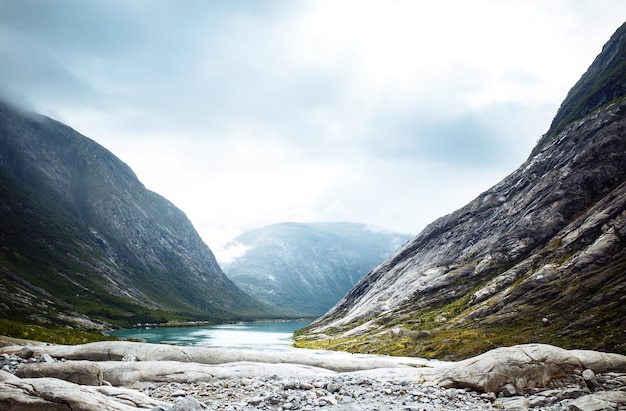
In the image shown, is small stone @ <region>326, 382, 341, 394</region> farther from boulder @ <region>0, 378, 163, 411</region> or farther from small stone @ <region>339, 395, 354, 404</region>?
boulder @ <region>0, 378, 163, 411</region>

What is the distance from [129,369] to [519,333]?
76524mm

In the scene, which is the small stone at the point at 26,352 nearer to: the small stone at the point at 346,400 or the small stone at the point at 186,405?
the small stone at the point at 186,405

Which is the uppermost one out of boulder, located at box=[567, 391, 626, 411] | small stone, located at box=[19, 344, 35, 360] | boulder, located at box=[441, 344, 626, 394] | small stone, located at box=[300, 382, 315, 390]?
small stone, located at box=[19, 344, 35, 360]

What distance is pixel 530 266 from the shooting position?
4422 inches

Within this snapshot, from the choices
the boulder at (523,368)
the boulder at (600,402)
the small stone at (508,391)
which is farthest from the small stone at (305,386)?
the boulder at (600,402)

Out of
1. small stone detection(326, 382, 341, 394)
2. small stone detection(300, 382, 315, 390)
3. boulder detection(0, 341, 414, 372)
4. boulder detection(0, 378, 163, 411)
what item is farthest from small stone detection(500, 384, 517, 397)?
boulder detection(0, 378, 163, 411)

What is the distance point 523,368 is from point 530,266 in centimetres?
9290

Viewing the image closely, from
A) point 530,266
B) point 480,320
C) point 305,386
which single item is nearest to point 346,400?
point 305,386

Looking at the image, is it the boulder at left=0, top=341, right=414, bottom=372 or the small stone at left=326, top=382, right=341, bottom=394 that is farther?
the boulder at left=0, top=341, right=414, bottom=372

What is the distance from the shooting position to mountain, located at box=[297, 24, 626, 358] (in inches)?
3101

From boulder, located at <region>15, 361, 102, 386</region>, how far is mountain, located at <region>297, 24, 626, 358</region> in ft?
215

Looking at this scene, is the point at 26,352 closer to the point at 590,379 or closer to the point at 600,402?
the point at 600,402

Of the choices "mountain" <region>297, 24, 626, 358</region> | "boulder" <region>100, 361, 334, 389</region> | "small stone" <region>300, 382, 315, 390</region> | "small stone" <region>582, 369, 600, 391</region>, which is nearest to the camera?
"small stone" <region>300, 382, 315, 390</region>

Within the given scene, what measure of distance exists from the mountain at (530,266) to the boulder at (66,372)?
65.5 m
